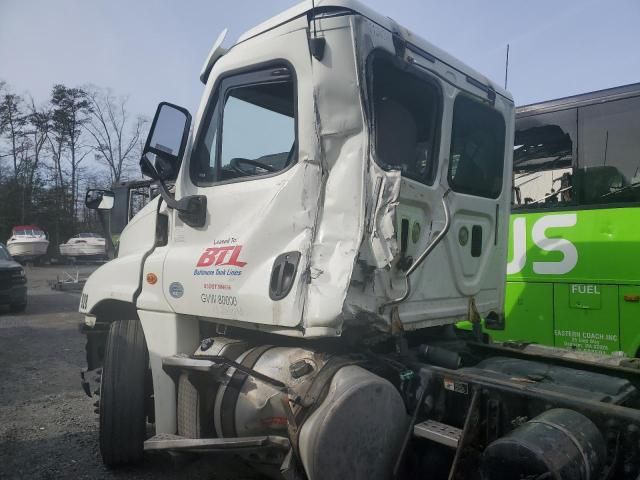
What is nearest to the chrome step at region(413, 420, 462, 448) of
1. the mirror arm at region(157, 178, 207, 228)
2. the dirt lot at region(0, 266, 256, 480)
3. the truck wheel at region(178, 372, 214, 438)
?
the truck wheel at region(178, 372, 214, 438)

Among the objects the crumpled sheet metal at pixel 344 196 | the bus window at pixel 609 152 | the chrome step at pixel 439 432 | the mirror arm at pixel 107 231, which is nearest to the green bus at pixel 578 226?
the bus window at pixel 609 152

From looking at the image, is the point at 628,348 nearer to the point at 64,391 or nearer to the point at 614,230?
the point at 614,230

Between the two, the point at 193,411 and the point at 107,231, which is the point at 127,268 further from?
the point at 193,411

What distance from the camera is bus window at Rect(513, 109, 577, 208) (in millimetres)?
5520

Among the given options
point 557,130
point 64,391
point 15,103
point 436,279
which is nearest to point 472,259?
point 436,279

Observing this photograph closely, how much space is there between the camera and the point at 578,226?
5.23 meters

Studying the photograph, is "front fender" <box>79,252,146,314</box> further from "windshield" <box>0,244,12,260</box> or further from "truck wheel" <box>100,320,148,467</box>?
"windshield" <box>0,244,12,260</box>

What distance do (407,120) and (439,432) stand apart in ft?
5.94

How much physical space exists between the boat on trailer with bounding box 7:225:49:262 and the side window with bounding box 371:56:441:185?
30.7 metres

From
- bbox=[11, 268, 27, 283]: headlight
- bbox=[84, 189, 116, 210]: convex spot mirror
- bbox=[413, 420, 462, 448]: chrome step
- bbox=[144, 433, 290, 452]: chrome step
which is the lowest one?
bbox=[144, 433, 290, 452]: chrome step

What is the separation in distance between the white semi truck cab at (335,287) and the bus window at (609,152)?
2.04 m

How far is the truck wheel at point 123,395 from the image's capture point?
3.63 m

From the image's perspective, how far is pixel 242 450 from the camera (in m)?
2.73

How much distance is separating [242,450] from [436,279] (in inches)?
60.2
